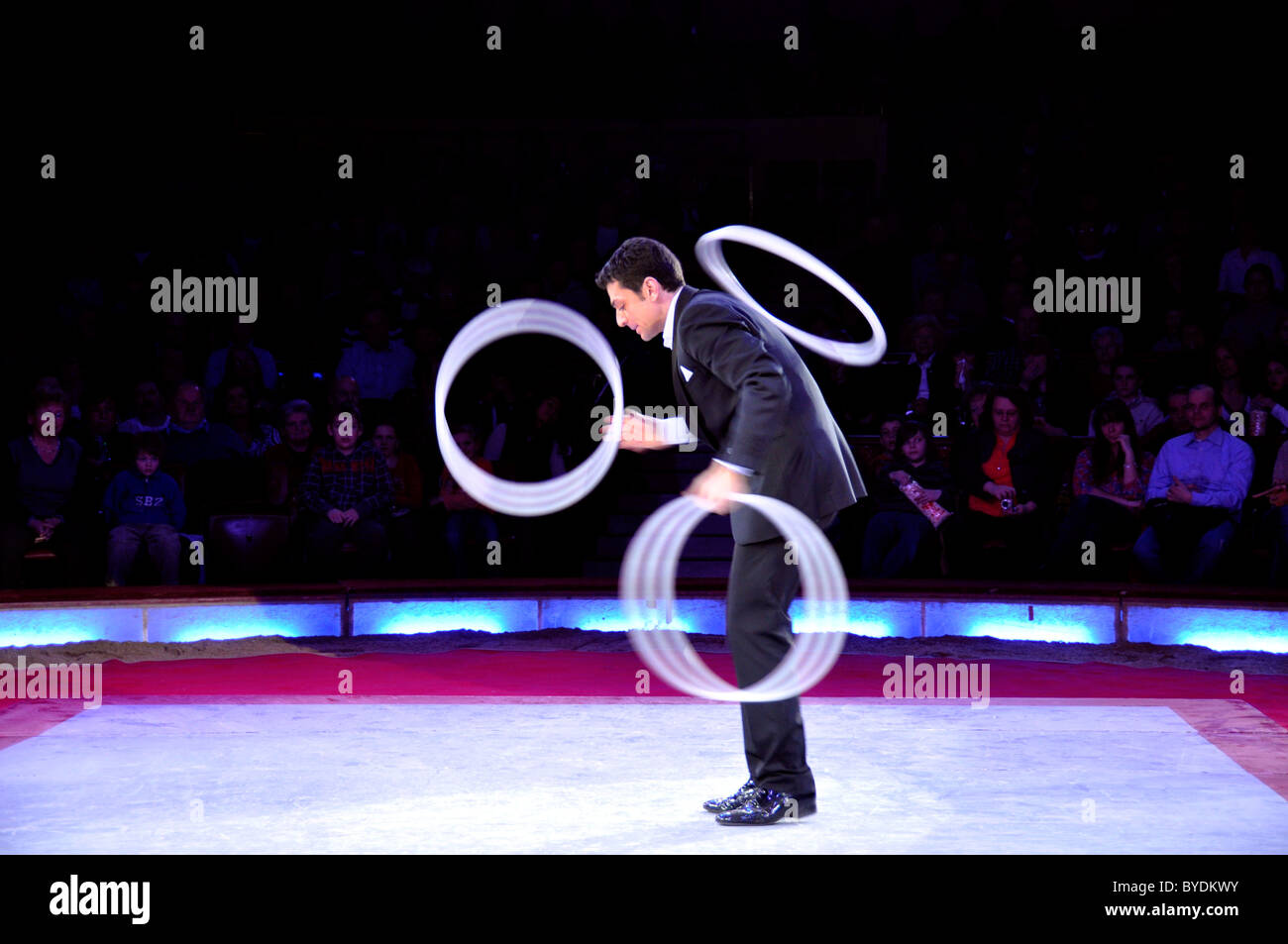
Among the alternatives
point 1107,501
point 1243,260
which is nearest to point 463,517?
point 1107,501

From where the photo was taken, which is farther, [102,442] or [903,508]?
[102,442]

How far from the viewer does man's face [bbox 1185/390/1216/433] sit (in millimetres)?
8938

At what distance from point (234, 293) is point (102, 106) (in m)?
4.57

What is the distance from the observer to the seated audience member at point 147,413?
10.1m

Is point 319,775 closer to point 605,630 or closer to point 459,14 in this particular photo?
point 605,630

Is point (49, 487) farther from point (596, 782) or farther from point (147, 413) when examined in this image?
point (596, 782)

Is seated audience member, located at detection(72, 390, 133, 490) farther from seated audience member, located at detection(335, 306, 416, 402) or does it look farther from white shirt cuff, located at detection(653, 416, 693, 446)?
white shirt cuff, located at detection(653, 416, 693, 446)

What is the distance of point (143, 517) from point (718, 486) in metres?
6.38

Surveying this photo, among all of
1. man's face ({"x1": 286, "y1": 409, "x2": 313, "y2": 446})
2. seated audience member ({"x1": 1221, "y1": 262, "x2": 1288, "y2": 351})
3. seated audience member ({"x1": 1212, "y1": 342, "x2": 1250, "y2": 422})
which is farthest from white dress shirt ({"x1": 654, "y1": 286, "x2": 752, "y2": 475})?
seated audience member ({"x1": 1221, "y1": 262, "x2": 1288, "y2": 351})

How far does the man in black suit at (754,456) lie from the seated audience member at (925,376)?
634 cm

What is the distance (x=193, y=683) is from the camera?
7270 mm

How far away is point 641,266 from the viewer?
Result: 431 cm

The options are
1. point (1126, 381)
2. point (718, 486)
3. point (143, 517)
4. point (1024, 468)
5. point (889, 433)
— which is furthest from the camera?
point (1126, 381)

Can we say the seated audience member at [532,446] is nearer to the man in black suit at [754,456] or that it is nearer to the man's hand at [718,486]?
the man in black suit at [754,456]
